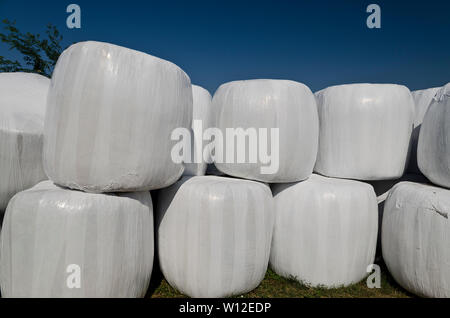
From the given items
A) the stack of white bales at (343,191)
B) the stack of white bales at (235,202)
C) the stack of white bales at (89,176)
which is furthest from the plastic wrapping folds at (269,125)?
the stack of white bales at (89,176)

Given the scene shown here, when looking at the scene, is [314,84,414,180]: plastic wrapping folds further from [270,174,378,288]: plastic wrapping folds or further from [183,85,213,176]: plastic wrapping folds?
[183,85,213,176]: plastic wrapping folds

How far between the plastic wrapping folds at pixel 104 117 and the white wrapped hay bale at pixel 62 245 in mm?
116

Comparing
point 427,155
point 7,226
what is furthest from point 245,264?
point 427,155

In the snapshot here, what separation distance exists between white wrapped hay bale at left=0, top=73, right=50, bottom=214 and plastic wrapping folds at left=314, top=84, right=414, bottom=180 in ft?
7.23

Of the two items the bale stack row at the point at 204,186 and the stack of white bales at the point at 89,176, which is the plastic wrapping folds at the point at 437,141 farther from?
the stack of white bales at the point at 89,176

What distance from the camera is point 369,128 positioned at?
2.15m

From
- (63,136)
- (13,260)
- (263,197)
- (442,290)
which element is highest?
(63,136)

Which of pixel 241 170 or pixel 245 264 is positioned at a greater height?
pixel 241 170

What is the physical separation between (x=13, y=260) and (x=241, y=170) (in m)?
1.41

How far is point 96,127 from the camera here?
4.39 ft

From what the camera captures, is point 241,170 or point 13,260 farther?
point 241,170

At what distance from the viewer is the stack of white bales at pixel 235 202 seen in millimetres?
1709
